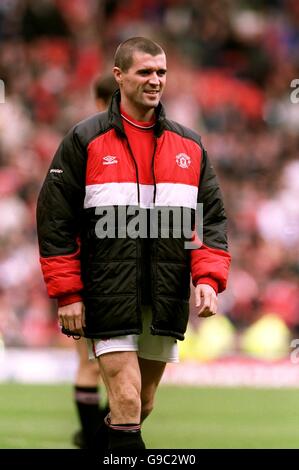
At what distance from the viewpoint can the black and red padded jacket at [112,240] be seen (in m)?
6.51

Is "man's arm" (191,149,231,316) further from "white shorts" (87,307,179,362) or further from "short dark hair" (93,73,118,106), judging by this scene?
"short dark hair" (93,73,118,106)

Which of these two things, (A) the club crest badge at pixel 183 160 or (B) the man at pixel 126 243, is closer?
(B) the man at pixel 126 243

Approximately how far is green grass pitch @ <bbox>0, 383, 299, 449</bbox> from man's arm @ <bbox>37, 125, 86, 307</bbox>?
1932mm

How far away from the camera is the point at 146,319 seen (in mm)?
6684

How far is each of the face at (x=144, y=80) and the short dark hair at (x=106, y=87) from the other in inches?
54.2

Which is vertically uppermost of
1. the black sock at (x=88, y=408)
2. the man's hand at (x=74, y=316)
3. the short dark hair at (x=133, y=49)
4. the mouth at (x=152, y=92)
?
the short dark hair at (x=133, y=49)

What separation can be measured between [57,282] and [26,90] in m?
12.5

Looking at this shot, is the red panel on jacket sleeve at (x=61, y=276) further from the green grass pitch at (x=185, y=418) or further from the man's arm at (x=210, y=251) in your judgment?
the green grass pitch at (x=185, y=418)

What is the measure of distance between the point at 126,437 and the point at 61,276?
0.87 m

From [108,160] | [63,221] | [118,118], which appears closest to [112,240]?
[63,221]

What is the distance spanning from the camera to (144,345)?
22.1 ft

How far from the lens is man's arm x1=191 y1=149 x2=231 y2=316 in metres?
6.57

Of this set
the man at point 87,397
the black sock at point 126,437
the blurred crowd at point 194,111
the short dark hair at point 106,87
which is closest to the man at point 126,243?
the black sock at point 126,437

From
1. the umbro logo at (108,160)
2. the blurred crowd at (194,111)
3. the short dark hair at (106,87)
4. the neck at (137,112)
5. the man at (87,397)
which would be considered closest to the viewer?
the umbro logo at (108,160)
